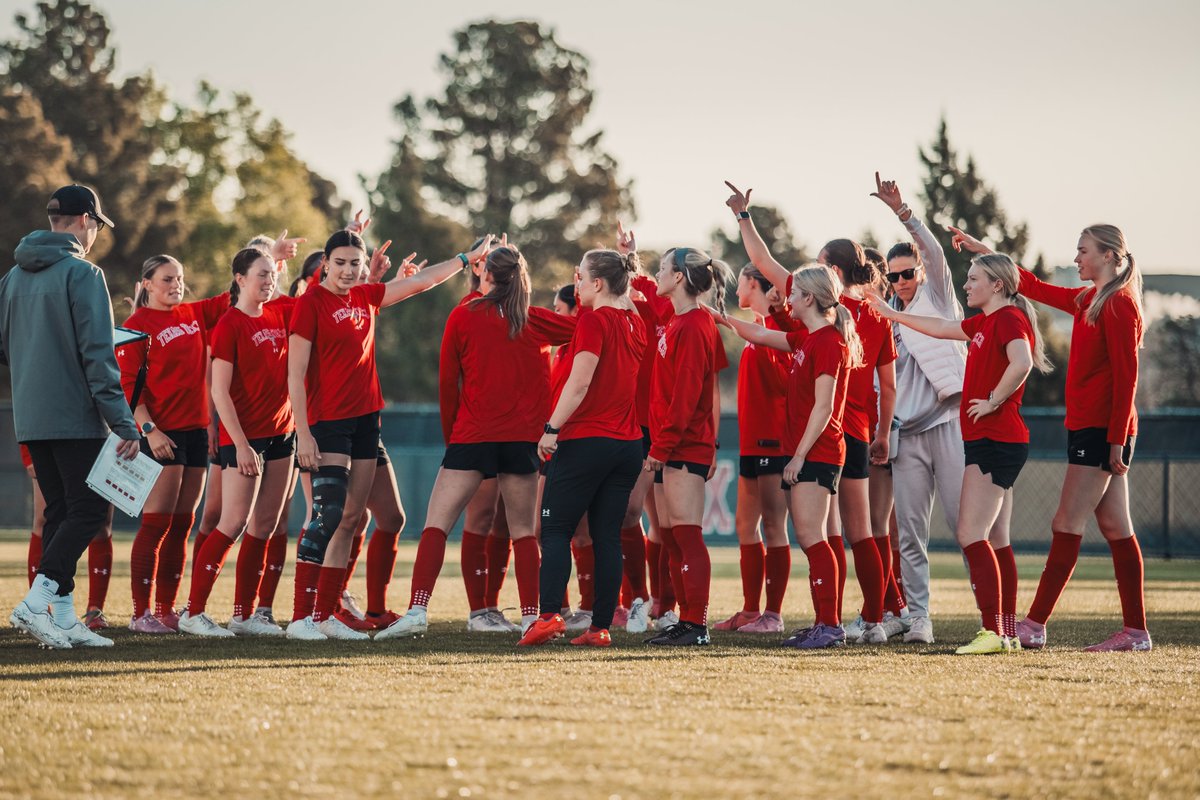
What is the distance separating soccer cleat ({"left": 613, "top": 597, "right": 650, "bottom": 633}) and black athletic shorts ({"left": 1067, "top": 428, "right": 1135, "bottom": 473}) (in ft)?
8.42

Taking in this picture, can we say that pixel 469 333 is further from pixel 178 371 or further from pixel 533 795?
pixel 533 795

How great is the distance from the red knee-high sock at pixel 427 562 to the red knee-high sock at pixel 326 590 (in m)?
0.41

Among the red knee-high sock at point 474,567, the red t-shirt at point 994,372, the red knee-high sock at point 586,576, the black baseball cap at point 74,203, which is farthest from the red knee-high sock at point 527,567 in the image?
the black baseball cap at point 74,203

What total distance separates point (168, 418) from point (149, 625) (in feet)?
3.87

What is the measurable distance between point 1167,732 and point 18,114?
43.4 meters

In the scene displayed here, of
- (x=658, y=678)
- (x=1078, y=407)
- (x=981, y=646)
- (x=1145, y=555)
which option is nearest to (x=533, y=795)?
(x=658, y=678)

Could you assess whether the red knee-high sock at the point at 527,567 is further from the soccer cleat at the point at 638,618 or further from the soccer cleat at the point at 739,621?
the soccer cleat at the point at 739,621

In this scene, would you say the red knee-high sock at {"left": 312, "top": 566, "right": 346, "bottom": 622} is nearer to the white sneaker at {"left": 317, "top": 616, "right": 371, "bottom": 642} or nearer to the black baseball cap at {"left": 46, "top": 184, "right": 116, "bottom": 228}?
the white sneaker at {"left": 317, "top": 616, "right": 371, "bottom": 642}

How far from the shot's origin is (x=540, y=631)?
7.35 meters

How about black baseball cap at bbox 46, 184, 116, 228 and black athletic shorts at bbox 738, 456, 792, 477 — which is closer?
black baseball cap at bbox 46, 184, 116, 228

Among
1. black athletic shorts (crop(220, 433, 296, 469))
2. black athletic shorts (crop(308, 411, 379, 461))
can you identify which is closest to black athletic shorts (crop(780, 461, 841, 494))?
black athletic shorts (crop(308, 411, 379, 461))

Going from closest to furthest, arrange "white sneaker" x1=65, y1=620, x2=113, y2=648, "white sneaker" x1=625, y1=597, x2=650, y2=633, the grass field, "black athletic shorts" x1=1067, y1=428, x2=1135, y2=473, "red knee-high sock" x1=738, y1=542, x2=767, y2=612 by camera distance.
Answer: the grass field < "white sneaker" x1=65, y1=620, x2=113, y2=648 < "black athletic shorts" x1=1067, y1=428, x2=1135, y2=473 < "white sneaker" x1=625, y1=597, x2=650, y2=633 < "red knee-high sock" x1=738, y1=542, x2=767, y2=612

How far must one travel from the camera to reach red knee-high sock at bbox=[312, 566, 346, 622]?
7.69 metres

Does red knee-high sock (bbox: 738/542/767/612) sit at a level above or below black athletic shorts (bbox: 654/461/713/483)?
below
